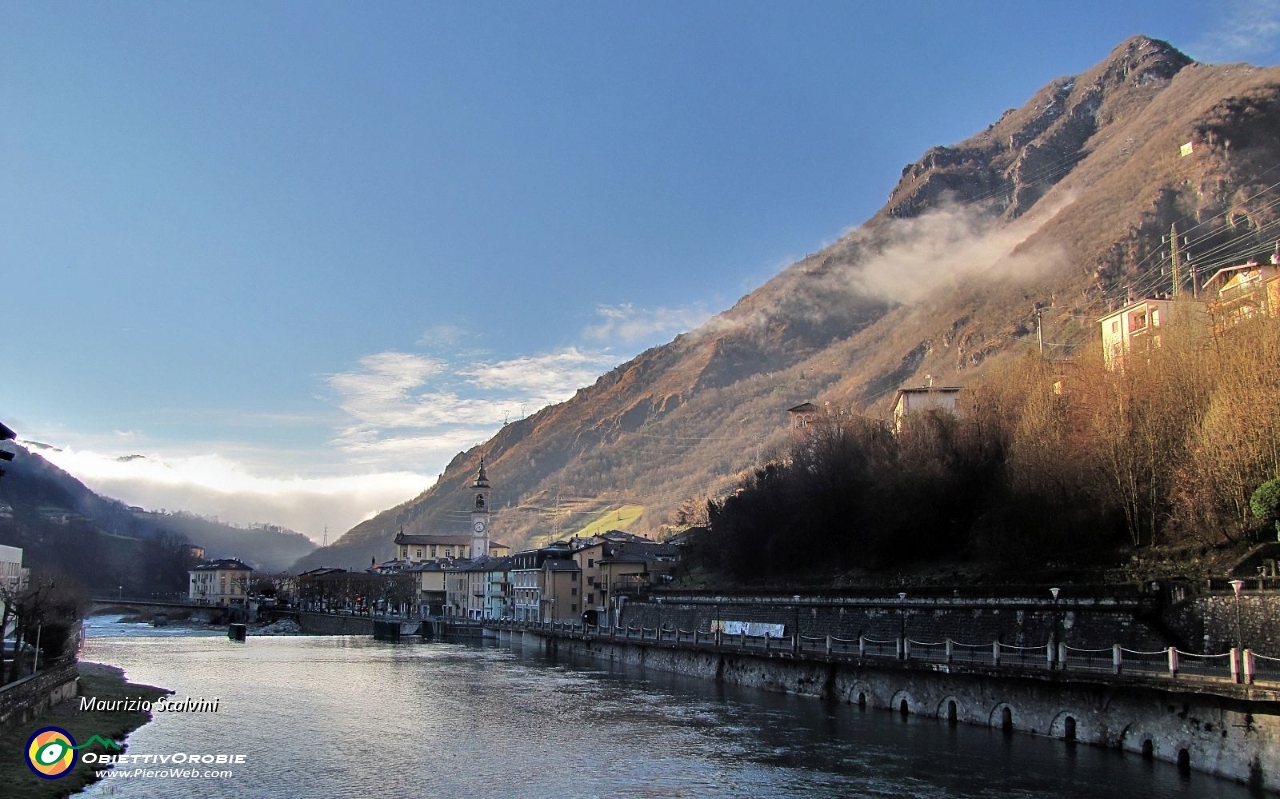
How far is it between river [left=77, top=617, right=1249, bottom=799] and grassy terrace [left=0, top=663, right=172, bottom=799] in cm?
94

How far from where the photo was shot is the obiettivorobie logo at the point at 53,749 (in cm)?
2873

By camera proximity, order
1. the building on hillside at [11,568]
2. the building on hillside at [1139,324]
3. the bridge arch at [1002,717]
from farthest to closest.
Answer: the building on hillside at [11,568], the building on hillside at [1139,324], the bridge arch at [1002,717]

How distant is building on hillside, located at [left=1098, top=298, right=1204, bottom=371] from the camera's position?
52.3 meters

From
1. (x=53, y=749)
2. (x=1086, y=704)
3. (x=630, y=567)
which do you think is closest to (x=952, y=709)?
(x=1086, y=704)

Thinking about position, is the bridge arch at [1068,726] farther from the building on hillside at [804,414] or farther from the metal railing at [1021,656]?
the building on hillside at [804,414]

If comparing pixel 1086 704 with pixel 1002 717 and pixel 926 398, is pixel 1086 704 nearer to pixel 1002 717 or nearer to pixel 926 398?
pixel 1002 717

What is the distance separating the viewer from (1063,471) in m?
49.9

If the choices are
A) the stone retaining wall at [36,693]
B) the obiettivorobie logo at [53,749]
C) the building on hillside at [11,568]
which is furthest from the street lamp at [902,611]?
the building on hillside at [11,568]

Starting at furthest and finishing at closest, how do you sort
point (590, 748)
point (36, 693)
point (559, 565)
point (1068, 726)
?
point (559, 565), point (590, 748), point (36, 693), point (1068, 726)

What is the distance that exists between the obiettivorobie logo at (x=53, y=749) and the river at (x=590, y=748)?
1.32 m

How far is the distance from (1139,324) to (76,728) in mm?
70522

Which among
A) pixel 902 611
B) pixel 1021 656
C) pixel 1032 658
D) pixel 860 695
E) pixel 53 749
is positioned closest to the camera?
pixel 53 749

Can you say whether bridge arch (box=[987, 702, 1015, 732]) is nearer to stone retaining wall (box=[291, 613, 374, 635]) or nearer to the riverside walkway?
the riverside walkway

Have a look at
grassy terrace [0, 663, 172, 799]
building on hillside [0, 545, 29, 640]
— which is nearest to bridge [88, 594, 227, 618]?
building on hillside [0, 545, 29, 640]
